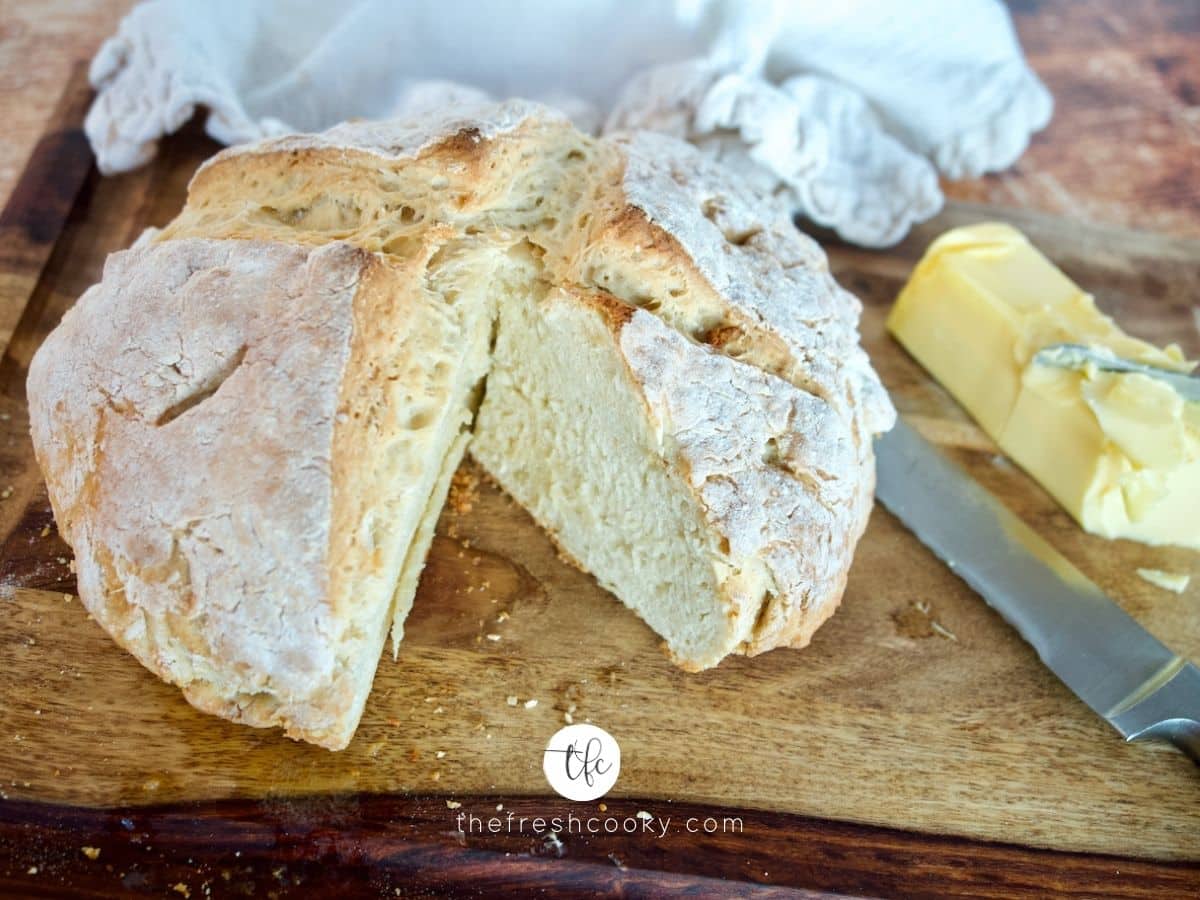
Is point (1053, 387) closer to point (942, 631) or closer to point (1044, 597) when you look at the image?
point (1044, 597)

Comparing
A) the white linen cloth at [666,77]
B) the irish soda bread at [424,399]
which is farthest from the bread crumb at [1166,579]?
the white linen cloth at [666,77]

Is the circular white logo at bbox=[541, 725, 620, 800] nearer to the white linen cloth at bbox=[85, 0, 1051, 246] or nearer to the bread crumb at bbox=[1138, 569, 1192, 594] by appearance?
the bread crumb at bbox=[1138, 569, 1192, 594]

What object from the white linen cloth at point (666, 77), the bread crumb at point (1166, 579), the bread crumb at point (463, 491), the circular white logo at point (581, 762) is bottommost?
the circular white logo at point (581, 762)

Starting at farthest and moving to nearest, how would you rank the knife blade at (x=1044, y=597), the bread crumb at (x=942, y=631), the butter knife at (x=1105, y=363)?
the butter knife at (x=1105, y=363) < the bread crumb at (x=942, y=631) < the knife blade at (x=1044, y=597)

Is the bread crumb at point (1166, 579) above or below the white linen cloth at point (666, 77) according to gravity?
below

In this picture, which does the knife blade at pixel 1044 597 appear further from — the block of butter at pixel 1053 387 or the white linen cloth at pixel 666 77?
the white linen cloth at pixel 666 77

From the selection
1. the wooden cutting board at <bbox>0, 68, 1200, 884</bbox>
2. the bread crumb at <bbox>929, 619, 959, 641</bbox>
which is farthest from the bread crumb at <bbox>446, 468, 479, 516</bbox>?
the bread crumb at <bbox>929, 619, 959, 641</bbox>

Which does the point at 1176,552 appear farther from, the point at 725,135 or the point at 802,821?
the point at 725,135
